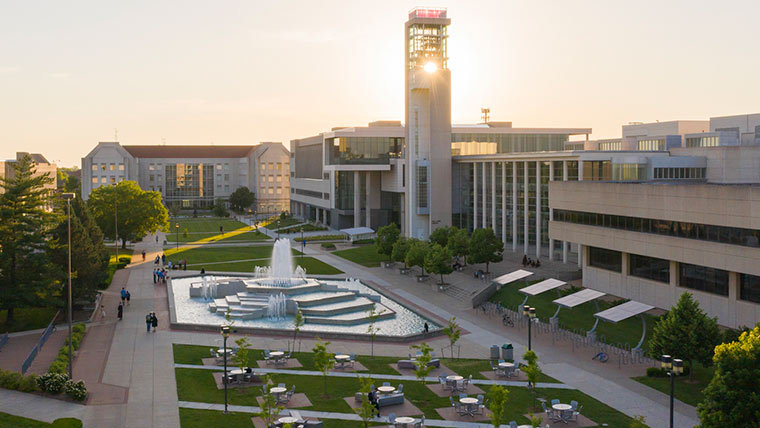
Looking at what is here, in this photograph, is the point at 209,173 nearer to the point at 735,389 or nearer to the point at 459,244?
the point at 459,244

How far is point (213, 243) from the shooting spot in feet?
315

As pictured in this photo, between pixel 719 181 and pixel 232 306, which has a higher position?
pixel 719 181

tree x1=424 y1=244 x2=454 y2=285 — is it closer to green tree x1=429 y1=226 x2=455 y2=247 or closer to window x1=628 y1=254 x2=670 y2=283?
green tree x1=429 y1=226 x2=455 y2=247

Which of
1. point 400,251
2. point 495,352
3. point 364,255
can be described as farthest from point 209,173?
point 495,352

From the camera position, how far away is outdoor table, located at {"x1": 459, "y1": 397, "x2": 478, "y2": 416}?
2772cm

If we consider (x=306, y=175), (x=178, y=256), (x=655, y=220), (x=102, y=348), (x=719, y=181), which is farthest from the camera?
(x=306, y=175)

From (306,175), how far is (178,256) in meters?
57.4

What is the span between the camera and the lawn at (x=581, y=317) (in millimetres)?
40344

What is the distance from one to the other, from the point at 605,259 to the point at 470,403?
25.1 metres

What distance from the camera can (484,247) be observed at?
61062 millimetres

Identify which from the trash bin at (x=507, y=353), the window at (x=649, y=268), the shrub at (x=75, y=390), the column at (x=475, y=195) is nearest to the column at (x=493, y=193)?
the column at (x=475, y=195)

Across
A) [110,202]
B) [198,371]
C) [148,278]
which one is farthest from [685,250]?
[110,202]

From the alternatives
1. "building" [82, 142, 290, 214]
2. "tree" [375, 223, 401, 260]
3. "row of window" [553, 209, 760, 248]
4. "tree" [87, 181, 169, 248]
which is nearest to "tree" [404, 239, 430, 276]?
"tree" [375, 223, 401, 260]

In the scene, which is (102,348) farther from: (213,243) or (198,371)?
(213,243)
